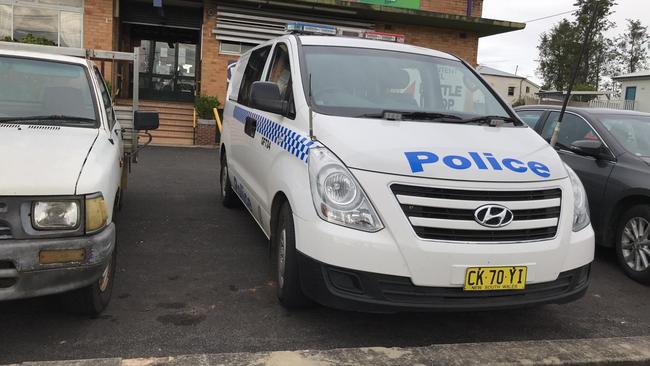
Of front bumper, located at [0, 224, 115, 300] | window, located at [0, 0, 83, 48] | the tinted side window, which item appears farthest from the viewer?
window, located at [0, 0, 83, 48]

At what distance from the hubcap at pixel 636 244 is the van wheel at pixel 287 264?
318 cm

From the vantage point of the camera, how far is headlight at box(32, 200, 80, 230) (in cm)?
286

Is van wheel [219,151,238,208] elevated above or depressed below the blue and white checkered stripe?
below

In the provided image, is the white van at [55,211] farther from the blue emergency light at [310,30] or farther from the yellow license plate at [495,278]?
the blue emergency light at [310,30]

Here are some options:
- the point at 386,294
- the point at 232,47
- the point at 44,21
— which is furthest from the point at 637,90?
the point at 386,294

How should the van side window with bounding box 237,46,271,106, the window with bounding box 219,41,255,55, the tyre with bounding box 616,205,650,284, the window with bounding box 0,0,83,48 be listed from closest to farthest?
the tyre with bounding box 616,205,650,284 → the van side window with bounding box 237,46,271,106 → the window with bounding box 0,0,83,48 → the window with bounding box 219,41,255,55

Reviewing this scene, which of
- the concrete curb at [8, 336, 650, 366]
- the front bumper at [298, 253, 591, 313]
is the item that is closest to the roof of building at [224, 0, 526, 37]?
the front bumper at [298, 253, 591, 313]

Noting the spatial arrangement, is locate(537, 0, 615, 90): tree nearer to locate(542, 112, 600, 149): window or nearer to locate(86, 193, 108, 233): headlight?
locate(542, 112, 600, 149): window

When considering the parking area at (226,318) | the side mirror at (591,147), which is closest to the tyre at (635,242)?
the parking area at (226,318)

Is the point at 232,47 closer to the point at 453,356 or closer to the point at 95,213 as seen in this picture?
the point at 95,213

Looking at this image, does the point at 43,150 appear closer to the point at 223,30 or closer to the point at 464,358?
the point at 464,358

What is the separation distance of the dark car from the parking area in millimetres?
287

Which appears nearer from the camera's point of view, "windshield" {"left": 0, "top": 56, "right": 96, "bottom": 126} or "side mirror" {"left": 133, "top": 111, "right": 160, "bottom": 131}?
"windshield" {"left": 0, "top": 56, "right": 96, "bottom": 126}

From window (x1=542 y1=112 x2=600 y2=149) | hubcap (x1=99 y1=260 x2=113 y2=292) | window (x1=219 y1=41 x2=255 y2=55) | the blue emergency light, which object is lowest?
hubcap (x1=99 y1=260 x2=113 y2=292)
